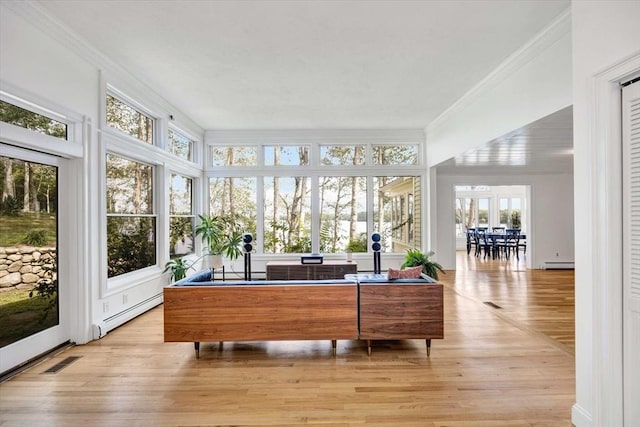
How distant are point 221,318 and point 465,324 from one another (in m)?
3.02

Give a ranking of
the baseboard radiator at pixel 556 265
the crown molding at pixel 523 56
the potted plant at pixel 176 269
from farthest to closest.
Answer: the baseboard radiator at pixel 556 265
the potted plant at pixel 176 269
the crown molding at pixel 523 56

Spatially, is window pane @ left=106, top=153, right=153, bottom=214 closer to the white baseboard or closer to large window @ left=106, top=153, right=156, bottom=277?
large window @ left=106, top=153, right=156, bottom=277

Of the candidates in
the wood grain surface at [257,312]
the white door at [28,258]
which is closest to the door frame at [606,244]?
the wood grain surface at [257,312]

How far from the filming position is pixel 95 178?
12.9 ft

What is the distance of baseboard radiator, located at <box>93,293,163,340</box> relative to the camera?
12.8 feet

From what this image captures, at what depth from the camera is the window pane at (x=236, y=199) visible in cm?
779

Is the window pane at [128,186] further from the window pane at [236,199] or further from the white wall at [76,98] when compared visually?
the window pane at [236,199]

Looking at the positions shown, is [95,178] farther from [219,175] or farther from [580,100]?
[580,100]

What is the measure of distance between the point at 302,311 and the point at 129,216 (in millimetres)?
3096

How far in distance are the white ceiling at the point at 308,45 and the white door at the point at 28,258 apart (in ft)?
4.91

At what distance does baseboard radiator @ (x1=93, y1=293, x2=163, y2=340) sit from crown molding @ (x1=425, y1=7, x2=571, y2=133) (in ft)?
18.7

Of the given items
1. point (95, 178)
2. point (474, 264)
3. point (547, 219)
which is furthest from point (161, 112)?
point (547, 219)

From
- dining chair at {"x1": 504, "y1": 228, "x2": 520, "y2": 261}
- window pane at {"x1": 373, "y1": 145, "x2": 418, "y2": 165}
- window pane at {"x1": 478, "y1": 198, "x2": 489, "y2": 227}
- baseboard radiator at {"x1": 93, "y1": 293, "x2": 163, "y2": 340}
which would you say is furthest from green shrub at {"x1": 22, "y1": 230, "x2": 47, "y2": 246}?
window pane at {"x1": 478, "y1": 198, "x2": 489, "y2": 227}

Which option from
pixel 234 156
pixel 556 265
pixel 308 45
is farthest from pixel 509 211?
pixel 308 45
